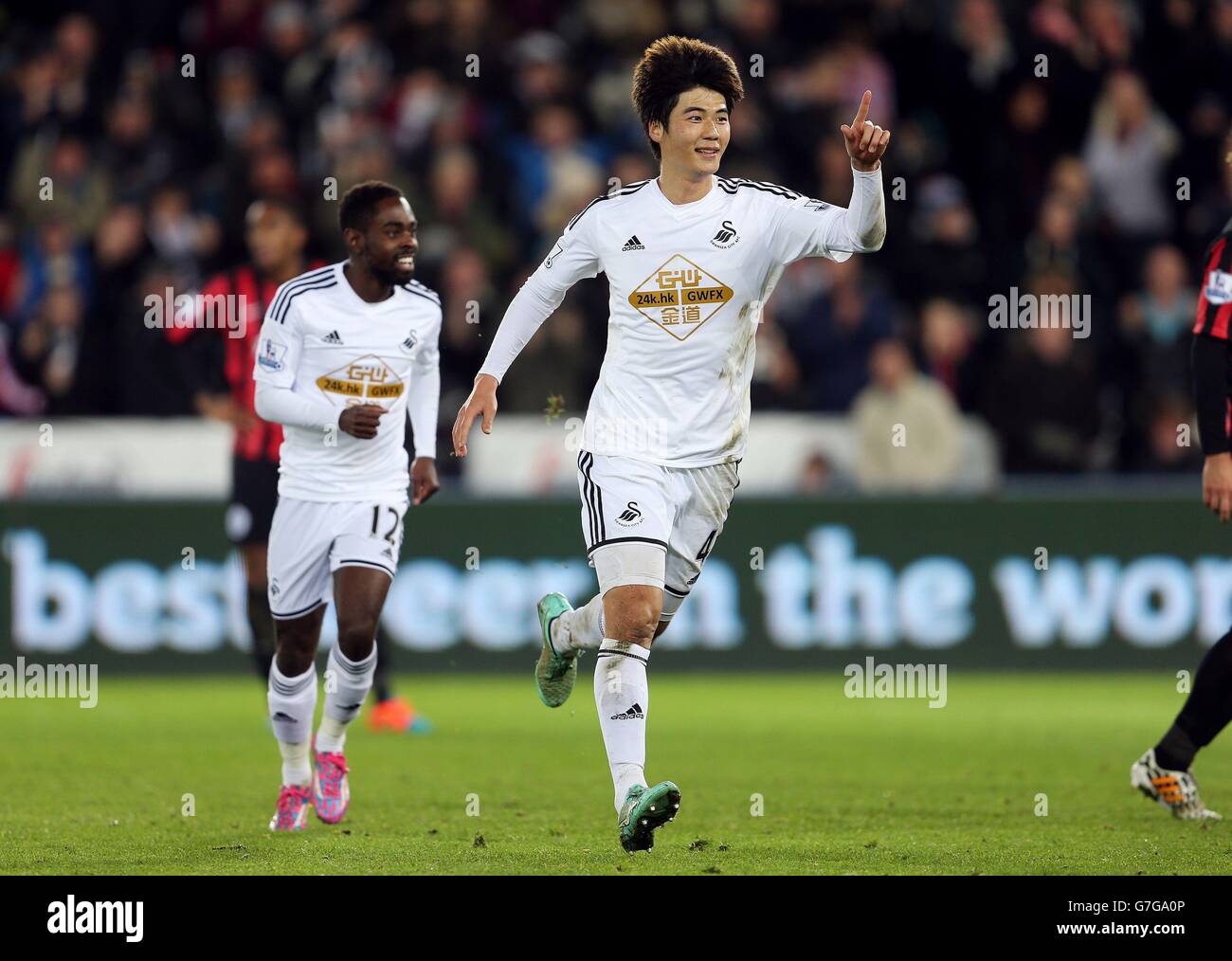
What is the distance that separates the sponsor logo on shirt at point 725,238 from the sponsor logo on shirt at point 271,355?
204 centimetres

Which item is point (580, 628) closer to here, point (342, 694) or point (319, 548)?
point (342, 694)

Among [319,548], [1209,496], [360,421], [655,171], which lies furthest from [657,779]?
[655,171]

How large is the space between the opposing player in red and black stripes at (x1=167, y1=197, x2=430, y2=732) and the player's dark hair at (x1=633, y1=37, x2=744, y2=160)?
12.3 ft

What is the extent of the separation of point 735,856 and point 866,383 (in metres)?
8.59

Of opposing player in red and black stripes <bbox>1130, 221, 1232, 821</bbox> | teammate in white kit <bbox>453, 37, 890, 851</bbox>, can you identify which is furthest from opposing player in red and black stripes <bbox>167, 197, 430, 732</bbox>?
opposing player in red and black stripes <bbox>1130, 221, 1232, 821</bbox>

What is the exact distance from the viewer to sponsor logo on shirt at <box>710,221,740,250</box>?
7363mm

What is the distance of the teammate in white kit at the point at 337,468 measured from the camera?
8367 millimetres

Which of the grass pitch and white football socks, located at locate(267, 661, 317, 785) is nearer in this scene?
the grass pitch

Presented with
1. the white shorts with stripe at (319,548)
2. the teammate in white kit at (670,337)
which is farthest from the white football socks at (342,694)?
the teammate in white kit at (670,337)

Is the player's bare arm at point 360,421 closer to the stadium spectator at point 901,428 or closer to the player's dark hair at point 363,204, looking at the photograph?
the player's dark hair at point 363,204

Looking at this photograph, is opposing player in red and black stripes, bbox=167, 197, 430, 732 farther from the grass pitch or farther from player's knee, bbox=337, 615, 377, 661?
player's knee, bbox=337, 615, 377, 661

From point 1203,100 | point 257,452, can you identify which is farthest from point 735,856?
point 1203,100

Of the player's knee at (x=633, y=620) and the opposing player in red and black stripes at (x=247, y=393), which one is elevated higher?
the opposing player in red and black stripes at (x=247, y=393)

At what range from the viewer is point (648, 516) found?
23.9 ft
